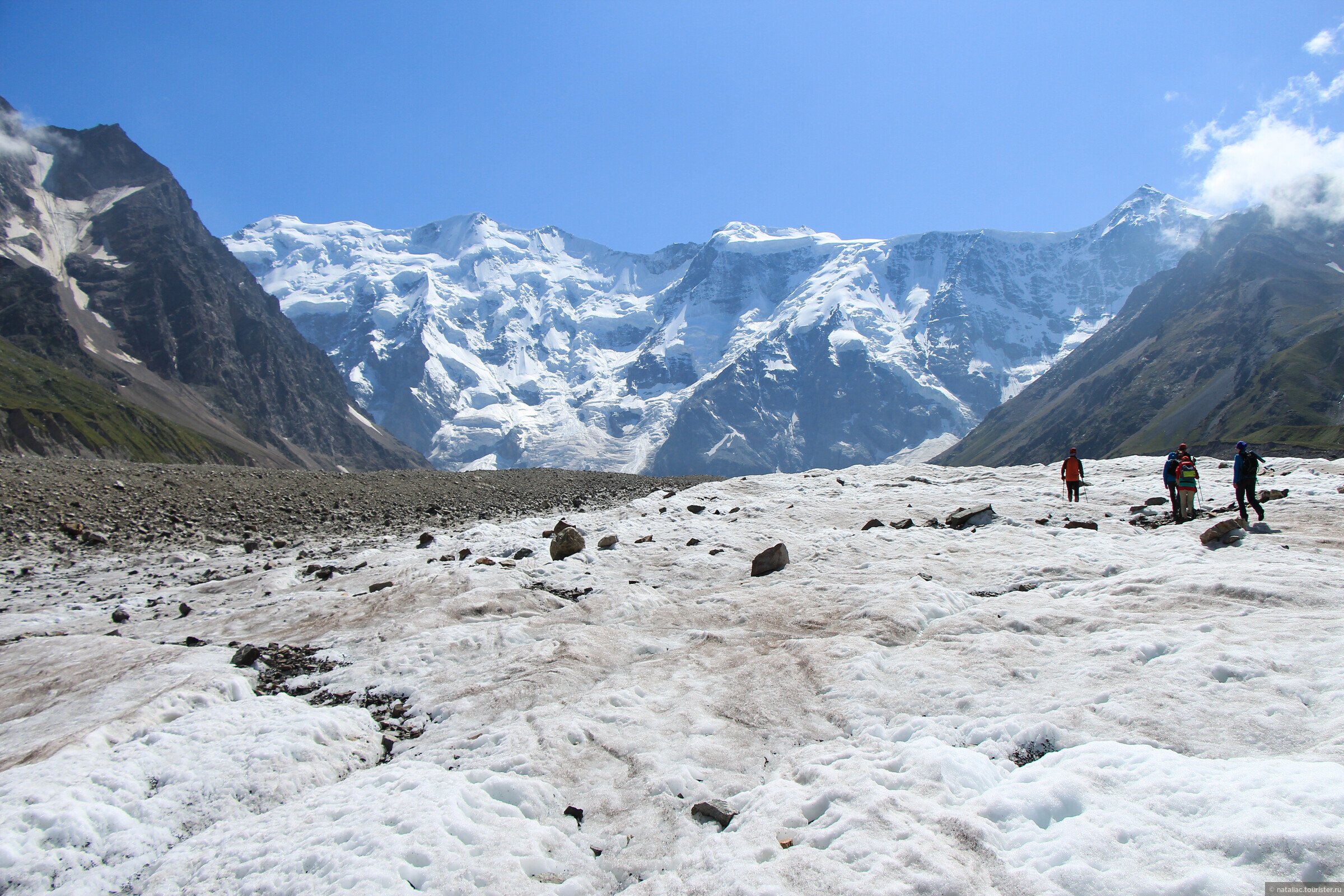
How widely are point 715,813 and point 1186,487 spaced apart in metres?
18.3

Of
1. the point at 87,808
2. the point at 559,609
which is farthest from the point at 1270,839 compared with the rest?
the point at 559,609

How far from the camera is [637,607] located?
14.0m

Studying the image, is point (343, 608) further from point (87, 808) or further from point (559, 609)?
point (87, 808)

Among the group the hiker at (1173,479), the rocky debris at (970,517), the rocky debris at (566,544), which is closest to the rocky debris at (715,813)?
the rocky debris at (566,544)

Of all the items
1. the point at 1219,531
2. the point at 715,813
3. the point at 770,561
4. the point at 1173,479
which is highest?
the point at 1173,479

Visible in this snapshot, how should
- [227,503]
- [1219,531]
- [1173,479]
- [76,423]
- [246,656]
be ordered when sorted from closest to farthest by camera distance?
[246,656] → [1219,531] → [1173,479] → [227,503] → [76,423]

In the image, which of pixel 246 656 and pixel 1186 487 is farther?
pixel 1186 487

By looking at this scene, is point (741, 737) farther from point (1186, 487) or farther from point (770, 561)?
point (1186, 487)

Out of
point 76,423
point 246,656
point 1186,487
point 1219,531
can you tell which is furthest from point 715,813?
point 76,423

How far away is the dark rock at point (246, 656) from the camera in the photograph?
1089 centimetres

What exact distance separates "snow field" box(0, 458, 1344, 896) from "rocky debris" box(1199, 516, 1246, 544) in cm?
29

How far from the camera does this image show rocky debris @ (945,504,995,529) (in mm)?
19797

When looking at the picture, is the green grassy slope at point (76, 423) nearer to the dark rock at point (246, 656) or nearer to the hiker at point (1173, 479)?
the dark rock at point (246, 656)

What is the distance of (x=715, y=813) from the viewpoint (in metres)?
6.86
